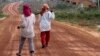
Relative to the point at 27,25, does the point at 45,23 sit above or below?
below

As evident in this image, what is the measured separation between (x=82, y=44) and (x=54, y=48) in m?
2.03

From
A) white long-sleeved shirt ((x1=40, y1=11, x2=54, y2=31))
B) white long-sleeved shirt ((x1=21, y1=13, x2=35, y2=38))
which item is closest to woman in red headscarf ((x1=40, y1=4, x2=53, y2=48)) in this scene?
white long-sleeved shirt ((x1=40, y1=11, x2=54, y2=31))

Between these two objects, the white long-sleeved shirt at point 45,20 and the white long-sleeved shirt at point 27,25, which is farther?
the white long-sleeved shirt at point 45,20

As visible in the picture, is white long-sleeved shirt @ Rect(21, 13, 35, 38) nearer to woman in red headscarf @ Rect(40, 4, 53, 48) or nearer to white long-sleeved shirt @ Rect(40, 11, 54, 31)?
woman in red headscarf @ Rect(40, 4, 53, 48)

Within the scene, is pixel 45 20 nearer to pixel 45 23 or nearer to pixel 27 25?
pixel 45 23

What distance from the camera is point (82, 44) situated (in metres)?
18.4

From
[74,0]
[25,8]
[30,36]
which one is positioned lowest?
[74,0]

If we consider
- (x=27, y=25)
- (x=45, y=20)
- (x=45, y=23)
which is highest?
(x=27, y=25)

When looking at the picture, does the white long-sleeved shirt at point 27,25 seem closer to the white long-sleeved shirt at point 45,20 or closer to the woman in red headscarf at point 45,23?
A: the woman in red headscarf at point 45,23

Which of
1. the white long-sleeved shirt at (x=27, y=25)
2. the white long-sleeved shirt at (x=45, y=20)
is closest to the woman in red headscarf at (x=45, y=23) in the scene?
the white long-sleeved shirt at (x=45, y=20)

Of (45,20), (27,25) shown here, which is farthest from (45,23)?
(27,25)

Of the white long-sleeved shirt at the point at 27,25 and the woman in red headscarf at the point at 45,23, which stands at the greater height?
the white long-sleeved shirt at the point at 27,25

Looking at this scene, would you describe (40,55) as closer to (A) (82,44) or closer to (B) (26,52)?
(B) (26,52)

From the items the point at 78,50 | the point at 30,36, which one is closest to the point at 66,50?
the point at 78,50
